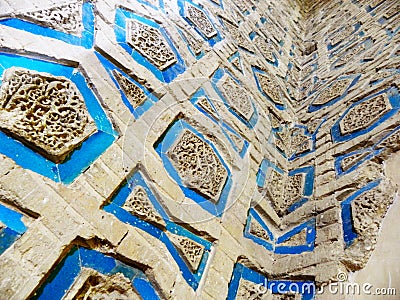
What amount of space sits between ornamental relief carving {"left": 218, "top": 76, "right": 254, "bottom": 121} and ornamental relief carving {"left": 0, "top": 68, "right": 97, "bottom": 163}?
1.52 m

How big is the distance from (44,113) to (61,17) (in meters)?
0.84

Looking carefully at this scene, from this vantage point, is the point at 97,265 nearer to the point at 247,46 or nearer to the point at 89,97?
the point at 89,97

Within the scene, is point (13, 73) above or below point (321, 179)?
above

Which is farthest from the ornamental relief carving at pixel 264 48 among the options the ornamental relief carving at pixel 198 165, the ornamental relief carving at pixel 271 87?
the ornamental relief carving at pixel 198 165

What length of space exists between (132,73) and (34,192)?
1155 millimetres

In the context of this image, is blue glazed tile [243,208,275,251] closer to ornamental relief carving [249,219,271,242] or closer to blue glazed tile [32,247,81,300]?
ornamental relief carving [249,219,271,242]

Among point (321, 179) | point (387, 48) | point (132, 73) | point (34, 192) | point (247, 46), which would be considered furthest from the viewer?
point (247, 46)

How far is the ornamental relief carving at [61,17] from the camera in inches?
84.0

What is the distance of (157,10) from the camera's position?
122 inches

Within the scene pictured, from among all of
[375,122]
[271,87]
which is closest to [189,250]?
[375,122]

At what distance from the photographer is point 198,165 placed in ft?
7.98

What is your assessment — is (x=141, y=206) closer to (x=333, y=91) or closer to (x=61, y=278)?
(x=61, y=278)

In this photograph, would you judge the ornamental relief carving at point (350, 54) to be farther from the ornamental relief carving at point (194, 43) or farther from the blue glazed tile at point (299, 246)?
the blue glazed tile at point (299, 246)

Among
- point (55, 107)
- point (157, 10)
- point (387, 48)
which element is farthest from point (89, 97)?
point (387, 48)
